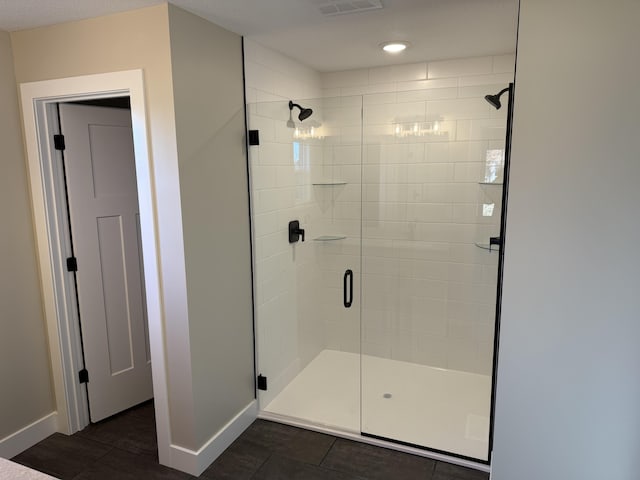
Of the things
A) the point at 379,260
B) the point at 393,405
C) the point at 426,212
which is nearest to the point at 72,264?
the point at 379,260

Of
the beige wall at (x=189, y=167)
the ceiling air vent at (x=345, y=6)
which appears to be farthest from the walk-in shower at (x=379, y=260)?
the ceiling air vent at (x=345, y=6)

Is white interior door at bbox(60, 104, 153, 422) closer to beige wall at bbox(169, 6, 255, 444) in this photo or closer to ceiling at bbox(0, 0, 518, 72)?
ceiling at bbox(0, 0, 518, 72)

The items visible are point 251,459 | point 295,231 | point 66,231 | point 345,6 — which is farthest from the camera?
point 295,231

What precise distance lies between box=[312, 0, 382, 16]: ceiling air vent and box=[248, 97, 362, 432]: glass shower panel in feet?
2.58

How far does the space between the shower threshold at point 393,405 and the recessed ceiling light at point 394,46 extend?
7.42 feet

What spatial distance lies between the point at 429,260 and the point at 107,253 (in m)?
2.30

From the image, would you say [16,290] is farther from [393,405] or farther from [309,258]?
[393,405]

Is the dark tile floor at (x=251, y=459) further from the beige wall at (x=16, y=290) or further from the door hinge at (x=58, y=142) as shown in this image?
the door hinge at (x=58, y=142)

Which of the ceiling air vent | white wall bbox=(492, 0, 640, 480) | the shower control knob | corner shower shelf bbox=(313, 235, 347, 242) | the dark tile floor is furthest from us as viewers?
corner shower shelf bbox=(313, 235, 347, 242)

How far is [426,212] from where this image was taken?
318cm

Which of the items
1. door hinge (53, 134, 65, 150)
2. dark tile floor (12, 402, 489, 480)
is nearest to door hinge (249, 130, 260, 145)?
door hinge (53, 134, 65, 150)

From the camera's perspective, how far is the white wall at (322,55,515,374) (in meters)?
2.99

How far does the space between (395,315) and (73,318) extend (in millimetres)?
2276

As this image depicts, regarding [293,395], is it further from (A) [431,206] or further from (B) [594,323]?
(B) [594,323]
